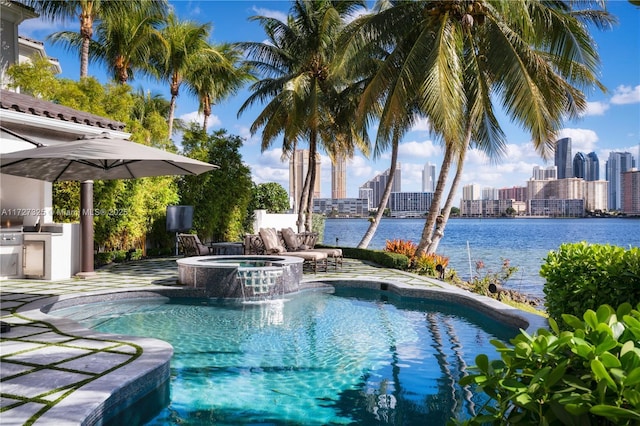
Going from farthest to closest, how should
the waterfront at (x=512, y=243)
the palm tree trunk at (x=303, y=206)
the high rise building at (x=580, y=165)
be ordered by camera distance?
1. the high rise building at (x=580, y=165)
2. the waterfront at (x=512, y=243)
3. the palm tree trunk at (x=303, y=206)

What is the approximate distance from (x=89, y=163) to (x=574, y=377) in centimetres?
820

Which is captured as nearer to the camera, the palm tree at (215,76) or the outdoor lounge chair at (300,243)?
the outdoor lounge chair at (300,243)

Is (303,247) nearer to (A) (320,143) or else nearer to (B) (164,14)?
(A) (320,143)

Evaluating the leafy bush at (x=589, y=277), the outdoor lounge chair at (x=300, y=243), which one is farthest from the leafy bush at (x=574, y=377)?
the outdoor lounge chair at (x=300, y=243)

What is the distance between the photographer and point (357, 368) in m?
5.22

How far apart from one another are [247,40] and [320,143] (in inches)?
191

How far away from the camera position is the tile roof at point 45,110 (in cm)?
891

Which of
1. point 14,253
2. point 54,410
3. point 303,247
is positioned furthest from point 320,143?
point 54,410

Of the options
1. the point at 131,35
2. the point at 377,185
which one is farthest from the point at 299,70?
the point at 377,185

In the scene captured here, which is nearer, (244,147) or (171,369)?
(171,369)

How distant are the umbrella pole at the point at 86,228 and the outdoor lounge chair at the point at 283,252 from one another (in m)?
4.06

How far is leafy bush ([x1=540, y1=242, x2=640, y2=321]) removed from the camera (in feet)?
11.9

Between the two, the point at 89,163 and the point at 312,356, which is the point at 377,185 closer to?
the point at 89,163

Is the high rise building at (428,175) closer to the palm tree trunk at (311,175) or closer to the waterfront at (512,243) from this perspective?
the waterfront at (512,243)
